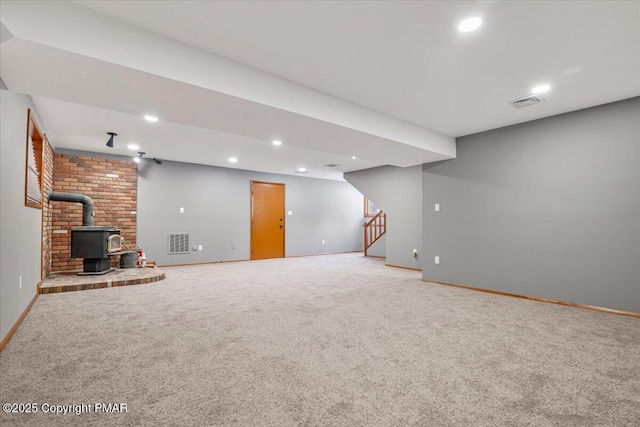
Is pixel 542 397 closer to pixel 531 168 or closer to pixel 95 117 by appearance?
pixel 531 168

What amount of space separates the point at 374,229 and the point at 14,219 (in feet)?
26.8

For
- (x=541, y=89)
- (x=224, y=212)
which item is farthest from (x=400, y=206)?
(x=224, y=212)

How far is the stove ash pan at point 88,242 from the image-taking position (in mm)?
5086

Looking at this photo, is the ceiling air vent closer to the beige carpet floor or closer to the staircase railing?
the beige carpet floor

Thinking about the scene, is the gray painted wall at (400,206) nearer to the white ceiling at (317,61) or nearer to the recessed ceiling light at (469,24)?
the white ceiling at (317,61)

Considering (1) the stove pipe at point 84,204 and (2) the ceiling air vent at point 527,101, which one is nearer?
(2) the ceiling air vent at point 527,101

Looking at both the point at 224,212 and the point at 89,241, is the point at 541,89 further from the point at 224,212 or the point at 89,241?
the point at 224,212

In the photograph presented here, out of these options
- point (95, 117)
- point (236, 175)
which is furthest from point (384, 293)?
point (236, 175)

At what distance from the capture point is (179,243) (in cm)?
737

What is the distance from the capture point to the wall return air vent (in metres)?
7.26

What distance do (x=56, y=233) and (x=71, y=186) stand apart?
3.04 ft

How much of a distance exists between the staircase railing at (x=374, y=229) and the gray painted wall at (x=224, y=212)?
1040 millimetres

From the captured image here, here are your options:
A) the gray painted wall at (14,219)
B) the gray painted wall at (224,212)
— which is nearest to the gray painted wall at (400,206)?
the gray painted wall at (224,212)

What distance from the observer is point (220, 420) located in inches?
63.5
